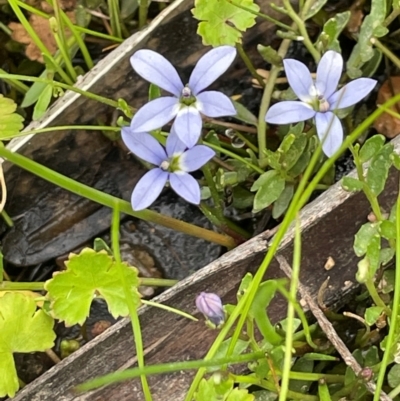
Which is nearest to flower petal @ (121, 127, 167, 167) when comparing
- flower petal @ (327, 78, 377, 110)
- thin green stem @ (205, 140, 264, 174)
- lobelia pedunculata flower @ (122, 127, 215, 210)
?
lobelia pedunculata flower @ (122, 127, 215, 210)

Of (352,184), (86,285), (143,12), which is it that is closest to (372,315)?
(352,184)

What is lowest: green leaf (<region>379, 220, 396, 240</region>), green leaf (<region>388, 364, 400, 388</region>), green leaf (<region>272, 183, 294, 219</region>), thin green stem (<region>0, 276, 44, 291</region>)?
green leaf (<region>388, 364, 400, 388</region>)

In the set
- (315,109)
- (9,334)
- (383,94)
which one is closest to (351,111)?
(383,94)

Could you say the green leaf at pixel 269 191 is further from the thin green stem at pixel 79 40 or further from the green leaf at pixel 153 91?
the thin green stem at pixel 79 40

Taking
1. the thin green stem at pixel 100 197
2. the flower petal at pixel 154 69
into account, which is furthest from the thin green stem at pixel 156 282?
the flower petal at pixel 154 69

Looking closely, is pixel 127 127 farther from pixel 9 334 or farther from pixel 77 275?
pixel 9 334

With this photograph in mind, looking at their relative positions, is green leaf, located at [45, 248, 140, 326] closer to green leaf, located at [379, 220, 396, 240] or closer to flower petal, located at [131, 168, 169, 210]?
flower petal, located at [131, 168, 169, 210]

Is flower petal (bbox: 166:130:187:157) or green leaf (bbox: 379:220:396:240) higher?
flower petal (bbox: 166:130:187:157)
